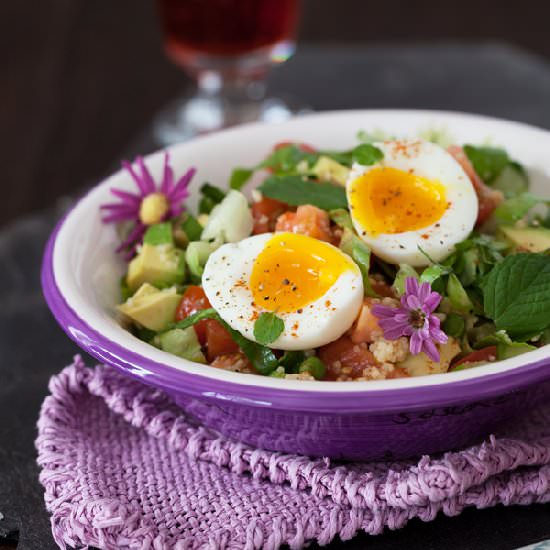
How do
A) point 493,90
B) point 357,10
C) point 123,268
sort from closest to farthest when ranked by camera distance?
point 123,268 < point 493,90 < point 357,10

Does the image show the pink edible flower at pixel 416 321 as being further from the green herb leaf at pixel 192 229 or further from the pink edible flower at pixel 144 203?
the pink edible flower at pixel 144 203

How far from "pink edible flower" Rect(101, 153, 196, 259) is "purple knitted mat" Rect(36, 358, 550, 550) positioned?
601 millimetres

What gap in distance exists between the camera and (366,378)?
2305mm

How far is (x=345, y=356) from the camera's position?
2.40 metres

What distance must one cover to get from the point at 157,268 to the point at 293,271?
45cm

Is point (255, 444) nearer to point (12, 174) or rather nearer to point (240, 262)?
point (240, 262)

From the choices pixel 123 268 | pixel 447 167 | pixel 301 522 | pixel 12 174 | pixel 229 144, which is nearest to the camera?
pixel 301 522

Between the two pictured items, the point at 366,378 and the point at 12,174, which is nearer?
the point at 366,378

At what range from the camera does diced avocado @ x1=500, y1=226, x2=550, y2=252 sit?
267 cm

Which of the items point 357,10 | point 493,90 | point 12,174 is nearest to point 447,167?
point 493,90

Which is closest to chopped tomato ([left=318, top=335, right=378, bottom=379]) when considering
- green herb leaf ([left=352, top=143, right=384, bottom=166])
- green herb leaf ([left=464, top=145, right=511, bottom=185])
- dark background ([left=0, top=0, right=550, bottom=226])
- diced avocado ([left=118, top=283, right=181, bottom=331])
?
diced avocado ([left=118, top=283, right=181, bottom=331])

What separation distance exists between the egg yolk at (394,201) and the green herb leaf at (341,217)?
0.18 ft

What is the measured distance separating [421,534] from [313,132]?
159 cm

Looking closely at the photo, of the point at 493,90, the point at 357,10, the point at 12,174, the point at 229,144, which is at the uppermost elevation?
the point at 229,144
